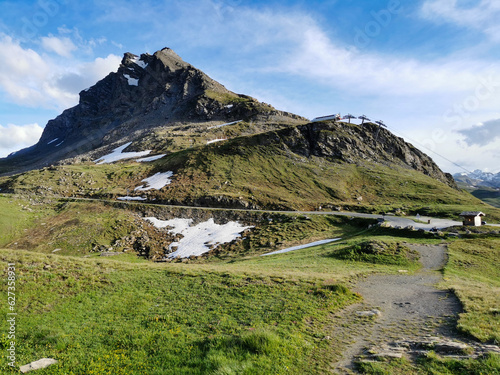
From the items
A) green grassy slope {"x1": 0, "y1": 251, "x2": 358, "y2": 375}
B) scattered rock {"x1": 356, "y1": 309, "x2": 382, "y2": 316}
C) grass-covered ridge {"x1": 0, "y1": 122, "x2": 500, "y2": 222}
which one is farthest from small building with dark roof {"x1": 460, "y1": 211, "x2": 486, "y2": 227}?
scattered rock {"x1": 356, "y1": 309, "x2": 382, "y2": 316}

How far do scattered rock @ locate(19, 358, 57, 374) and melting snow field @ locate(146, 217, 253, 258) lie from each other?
3200 centimetres

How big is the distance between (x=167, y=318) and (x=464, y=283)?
23.6 meters

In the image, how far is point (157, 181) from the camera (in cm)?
6881

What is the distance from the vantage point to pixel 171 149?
98.9 m

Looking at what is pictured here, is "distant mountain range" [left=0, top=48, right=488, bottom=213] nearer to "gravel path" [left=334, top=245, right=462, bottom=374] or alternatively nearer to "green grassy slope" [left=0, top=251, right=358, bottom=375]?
"gravel path" [left=334, top=245, right=462, bottom=374]

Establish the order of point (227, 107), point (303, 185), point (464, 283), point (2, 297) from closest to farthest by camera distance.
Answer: point (2, 297)
point (464, 283)
point (303, 185)
point (227, 107)

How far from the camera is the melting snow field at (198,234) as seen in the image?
140 feet

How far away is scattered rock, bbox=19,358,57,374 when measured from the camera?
873 centimetres

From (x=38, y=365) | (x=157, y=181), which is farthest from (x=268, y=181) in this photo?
(x=38, y=365)

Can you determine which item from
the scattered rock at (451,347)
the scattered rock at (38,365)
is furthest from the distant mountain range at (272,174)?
the scattered rock at (38,365)

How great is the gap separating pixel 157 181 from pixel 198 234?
28757 millimetres

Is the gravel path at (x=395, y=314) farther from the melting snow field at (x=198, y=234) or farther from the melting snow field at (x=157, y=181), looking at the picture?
the melting snow field at (x=157, y=181)

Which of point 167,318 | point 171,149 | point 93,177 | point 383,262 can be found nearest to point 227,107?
point 171,149

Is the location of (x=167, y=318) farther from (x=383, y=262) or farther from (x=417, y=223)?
(x=417, y=223)
